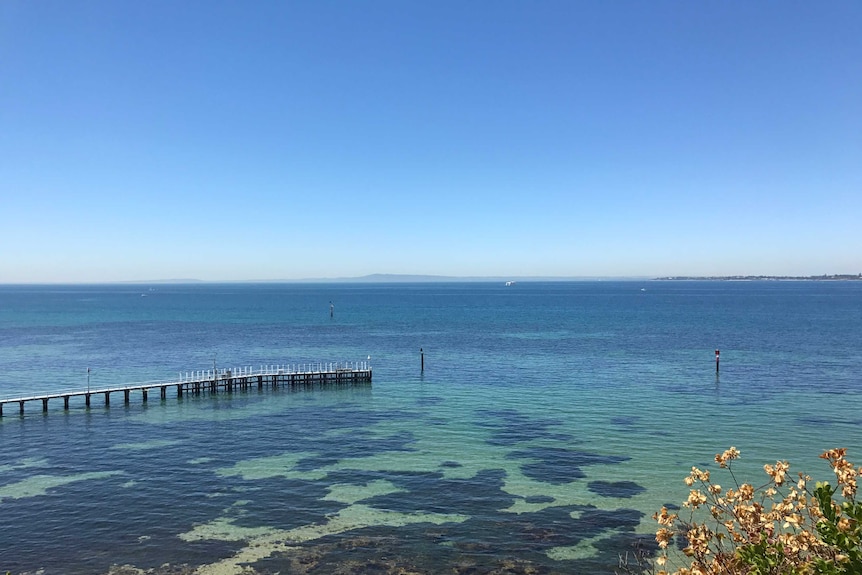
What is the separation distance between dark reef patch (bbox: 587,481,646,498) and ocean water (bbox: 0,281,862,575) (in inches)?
6.2

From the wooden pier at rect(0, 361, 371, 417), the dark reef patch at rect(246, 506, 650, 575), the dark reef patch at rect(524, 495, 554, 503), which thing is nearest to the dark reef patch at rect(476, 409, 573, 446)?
the dark reef patch at rect(524, 495, 554, 503)

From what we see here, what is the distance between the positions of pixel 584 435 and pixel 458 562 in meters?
23.3

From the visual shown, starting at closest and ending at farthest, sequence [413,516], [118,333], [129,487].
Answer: [413,516], [129,487], [118,333]

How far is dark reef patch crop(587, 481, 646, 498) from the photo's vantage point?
34062mm

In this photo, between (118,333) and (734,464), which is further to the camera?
(118,333)

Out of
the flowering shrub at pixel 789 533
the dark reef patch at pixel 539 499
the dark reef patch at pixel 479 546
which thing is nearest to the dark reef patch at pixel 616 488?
the dark reef patch at pixel 479 546

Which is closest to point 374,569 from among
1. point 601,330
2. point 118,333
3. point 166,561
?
point 166,561

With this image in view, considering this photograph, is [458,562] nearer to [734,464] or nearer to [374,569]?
[374,569]

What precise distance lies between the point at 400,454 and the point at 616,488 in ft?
49.2

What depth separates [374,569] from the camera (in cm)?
2572

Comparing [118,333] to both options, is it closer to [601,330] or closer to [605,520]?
[601,330]

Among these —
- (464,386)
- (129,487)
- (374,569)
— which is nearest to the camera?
(374,569)

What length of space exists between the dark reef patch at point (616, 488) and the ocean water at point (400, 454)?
6.2 inches

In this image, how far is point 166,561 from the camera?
26609 millimetres
